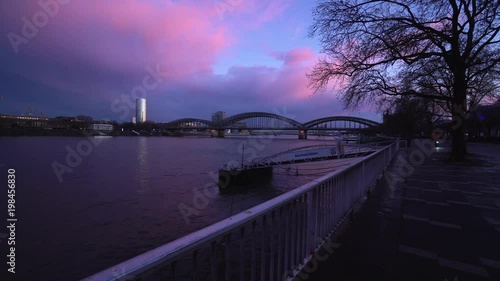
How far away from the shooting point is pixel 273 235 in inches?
109

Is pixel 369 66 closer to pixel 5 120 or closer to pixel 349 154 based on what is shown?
pixel 349 154

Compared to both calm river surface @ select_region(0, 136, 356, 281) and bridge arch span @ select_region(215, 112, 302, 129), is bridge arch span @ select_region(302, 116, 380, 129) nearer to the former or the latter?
bridge arch span @ select_region(215, 112, 302, 129)

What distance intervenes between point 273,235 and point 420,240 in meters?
3.16

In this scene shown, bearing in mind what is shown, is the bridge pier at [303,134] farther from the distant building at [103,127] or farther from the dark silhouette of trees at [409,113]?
the distant building at [103,127]

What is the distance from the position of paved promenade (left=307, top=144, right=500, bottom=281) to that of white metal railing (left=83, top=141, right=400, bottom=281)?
0.38 m

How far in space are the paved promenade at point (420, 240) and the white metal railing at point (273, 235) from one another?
382 millimetres

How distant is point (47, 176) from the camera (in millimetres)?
25734

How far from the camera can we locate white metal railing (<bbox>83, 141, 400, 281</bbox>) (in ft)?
4.96

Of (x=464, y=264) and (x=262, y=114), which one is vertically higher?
(x=262, y=114)

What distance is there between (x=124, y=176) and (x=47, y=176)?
609 centimetres

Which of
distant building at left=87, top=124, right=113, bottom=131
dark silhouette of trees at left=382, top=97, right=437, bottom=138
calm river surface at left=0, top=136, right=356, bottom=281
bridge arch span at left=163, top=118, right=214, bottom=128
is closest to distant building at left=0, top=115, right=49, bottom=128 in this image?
distant building at left=87, top=124, right=113, bottom=131

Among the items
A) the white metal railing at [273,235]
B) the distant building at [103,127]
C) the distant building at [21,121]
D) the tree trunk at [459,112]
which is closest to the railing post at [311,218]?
the white metal railing at [273,235]

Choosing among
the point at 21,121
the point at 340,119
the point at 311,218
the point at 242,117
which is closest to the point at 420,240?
the point at 311,218

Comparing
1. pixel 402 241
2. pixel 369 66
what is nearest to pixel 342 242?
pixel 402 241
